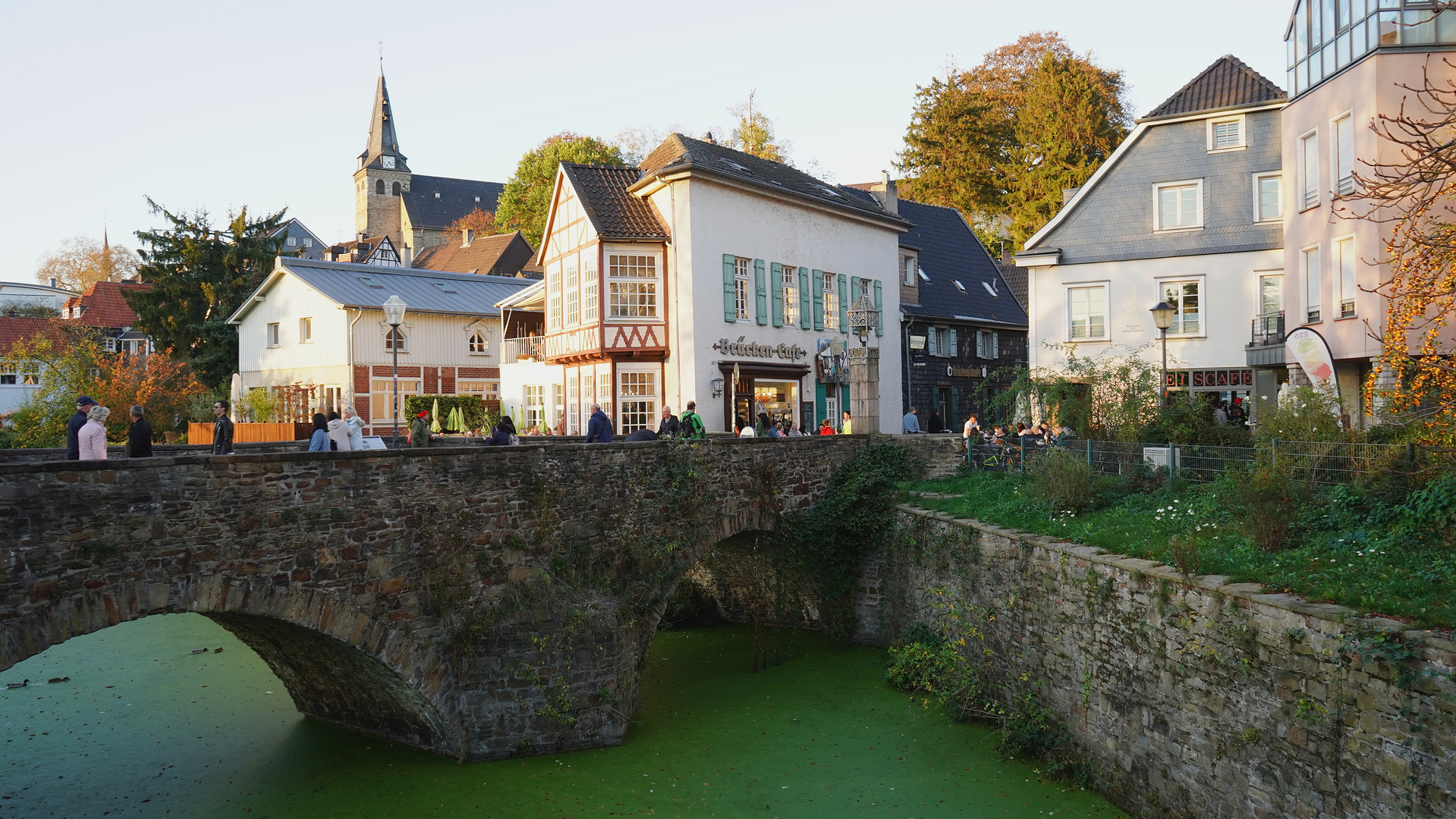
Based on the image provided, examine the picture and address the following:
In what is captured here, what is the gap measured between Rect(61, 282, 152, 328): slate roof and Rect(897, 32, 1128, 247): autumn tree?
146 feet

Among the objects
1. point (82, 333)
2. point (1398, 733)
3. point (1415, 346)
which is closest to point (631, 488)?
point (1398, 733)

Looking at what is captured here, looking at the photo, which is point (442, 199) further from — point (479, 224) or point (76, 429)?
point (76, 429)

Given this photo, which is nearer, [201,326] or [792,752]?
[792,752]

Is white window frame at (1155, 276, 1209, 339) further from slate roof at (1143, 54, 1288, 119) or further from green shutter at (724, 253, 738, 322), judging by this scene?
green shutter at (724, 253, 738, 322)

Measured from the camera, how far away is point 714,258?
2362 cm

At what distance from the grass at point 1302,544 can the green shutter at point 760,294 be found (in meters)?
10.7

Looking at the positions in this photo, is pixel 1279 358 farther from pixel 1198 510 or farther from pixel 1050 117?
pixel 1050 117

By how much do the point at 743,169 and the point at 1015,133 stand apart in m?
19.0

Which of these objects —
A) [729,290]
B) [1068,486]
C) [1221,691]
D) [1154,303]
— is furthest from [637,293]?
[1221,691]

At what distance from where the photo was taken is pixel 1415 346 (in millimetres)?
16562

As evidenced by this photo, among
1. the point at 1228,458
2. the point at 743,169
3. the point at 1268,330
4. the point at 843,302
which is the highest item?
the point at 743,169

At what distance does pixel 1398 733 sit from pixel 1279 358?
1550 cm

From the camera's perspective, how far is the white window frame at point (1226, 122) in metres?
23.5

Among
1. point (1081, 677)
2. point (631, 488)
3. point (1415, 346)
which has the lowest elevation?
point (1081, 677)
